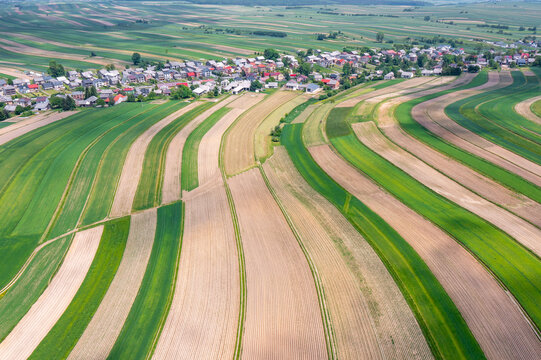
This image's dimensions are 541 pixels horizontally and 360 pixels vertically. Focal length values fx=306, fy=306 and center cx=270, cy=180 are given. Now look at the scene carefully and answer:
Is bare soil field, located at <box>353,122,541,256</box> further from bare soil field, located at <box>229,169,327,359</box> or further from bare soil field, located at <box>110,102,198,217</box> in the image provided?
bare soil field, located at <box>110,102,198,217</box>

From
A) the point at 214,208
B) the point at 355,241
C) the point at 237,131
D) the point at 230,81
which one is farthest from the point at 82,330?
the point at 230,81

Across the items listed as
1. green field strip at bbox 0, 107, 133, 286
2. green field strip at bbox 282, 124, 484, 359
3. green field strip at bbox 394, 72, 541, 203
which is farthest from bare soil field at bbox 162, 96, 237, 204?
green field strip at bbox 394, 72, 541, 203

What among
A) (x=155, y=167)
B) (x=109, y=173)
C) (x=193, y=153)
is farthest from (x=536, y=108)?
(x=109, y=173)

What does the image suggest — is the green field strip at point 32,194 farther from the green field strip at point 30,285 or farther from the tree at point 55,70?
the tree at point 55,70

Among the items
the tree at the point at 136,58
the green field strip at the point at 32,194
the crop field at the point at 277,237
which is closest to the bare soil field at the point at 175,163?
the crop field at the point at 277,237

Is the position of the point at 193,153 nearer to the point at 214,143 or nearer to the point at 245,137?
the point at 214,143

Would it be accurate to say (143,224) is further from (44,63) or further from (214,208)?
(44,63)
